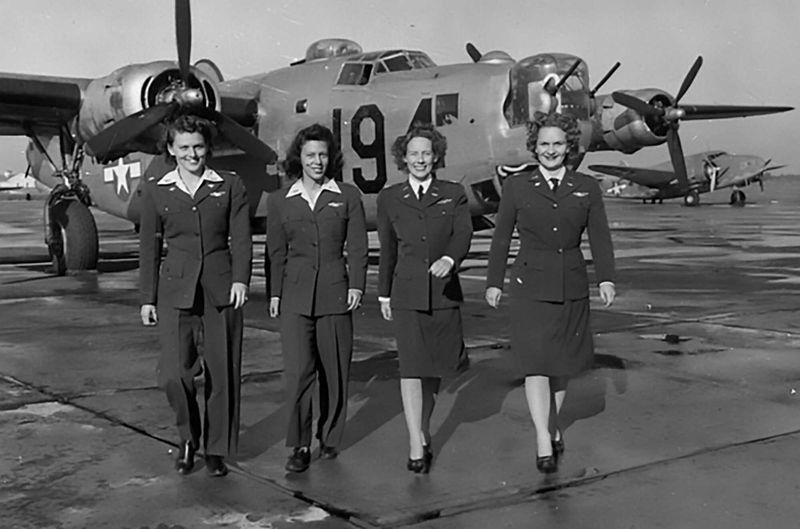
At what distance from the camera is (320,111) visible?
15.6m

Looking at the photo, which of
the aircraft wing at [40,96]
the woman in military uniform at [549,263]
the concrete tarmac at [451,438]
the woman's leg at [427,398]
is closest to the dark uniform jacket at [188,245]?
the concrete tarmac at [451,438]

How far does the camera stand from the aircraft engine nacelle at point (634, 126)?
19.2m

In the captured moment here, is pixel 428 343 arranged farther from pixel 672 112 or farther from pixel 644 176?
pixel 644 176

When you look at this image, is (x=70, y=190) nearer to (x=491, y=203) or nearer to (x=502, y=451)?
(x=491, y=203)

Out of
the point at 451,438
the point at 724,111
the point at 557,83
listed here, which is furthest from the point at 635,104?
the point at 451,438

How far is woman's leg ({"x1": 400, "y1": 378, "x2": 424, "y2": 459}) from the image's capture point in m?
5.20

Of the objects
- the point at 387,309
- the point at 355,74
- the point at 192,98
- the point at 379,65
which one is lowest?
the point at 387,309

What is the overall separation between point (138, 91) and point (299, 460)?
1081 cm

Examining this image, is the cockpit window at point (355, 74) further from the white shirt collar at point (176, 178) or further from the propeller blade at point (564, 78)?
the white shirt collar at point (176, 178)

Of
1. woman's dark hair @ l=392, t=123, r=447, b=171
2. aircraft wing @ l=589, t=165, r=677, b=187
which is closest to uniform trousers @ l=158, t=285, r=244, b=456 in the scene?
woman's dark hair @ l=392, t=123, r=447, b=171

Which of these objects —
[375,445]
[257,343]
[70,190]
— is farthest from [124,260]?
[375,445]

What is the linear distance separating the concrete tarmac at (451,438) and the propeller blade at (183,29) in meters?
3.93

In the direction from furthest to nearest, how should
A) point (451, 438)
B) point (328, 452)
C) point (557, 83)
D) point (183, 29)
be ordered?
1. point (557, 83)
2. point (183, 29)
3. point (451, 438)
4. point (328, 452)

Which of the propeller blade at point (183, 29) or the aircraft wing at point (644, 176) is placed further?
the aircraft wing at point (644, 176)
